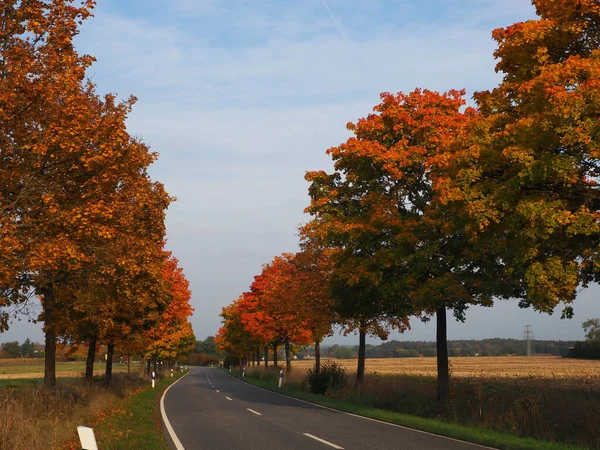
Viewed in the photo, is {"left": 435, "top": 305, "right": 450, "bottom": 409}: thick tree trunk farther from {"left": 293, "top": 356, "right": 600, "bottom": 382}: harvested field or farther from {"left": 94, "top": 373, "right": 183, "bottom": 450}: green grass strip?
{"left": 94, "top": 373, "right": 183, "bottom": 450}: green grass strip

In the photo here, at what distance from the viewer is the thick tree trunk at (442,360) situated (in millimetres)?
18500

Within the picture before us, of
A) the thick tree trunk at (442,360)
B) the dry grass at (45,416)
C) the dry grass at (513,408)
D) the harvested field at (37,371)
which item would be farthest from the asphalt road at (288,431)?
the harvested field at (37,371)

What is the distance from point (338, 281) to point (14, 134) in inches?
504

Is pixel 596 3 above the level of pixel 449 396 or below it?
above

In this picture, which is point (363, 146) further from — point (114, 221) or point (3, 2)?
point (3, 2)

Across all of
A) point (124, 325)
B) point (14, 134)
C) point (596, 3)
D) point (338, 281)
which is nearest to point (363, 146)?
point (338, 281)

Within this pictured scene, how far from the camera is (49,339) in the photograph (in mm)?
18203

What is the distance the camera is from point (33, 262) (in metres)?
11.1

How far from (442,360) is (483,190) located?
333 inches

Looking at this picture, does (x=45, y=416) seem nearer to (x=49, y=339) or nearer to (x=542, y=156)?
(x=49, y=339)

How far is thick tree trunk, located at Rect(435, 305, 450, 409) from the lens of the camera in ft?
60.7

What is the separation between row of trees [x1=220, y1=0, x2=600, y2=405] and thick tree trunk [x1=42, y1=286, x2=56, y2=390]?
9249 millimetres

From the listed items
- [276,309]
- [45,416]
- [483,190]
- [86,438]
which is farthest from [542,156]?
[276,309]

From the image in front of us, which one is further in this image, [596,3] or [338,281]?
[338,281]
